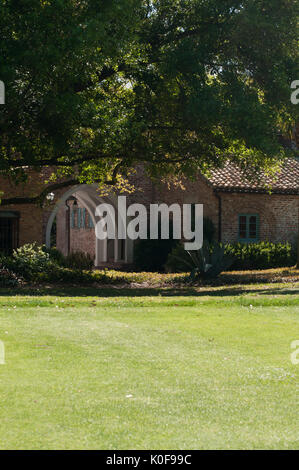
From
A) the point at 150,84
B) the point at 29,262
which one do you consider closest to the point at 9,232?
the point at 29,262

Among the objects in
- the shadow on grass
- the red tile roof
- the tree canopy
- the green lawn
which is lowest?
the shadow on grass

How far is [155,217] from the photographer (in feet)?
108

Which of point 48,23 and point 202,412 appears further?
point 48,23

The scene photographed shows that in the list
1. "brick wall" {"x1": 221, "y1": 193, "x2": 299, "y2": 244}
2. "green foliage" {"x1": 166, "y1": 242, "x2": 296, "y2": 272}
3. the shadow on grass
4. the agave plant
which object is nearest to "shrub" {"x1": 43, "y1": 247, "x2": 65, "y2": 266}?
the shadow on grass

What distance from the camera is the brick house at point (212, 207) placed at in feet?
96.2

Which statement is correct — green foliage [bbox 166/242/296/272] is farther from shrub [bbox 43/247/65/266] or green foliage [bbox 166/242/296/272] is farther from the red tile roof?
shrub [bbox 43/247/65/266]

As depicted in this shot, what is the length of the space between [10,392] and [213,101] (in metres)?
15.7

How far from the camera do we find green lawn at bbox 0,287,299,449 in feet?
14.2

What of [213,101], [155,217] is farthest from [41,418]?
[155,217]

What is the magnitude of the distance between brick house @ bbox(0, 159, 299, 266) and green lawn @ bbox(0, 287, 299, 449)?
18697mm

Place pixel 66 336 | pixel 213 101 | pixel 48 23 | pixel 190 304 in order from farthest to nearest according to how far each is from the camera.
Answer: pixel 213 101 → pixel 48 23 → pixel 190 304 → pixel 66 336

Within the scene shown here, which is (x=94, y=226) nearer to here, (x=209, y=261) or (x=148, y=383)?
(x=209, y=261)

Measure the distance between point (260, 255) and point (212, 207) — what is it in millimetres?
3532
